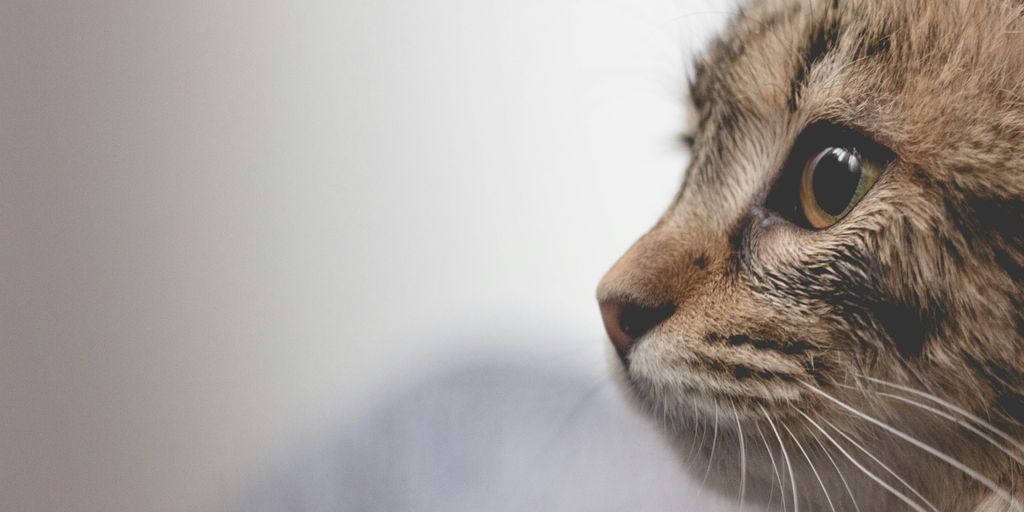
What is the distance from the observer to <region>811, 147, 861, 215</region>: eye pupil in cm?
57

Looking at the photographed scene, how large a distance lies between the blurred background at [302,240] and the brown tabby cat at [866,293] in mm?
97

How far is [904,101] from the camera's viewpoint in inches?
21.3

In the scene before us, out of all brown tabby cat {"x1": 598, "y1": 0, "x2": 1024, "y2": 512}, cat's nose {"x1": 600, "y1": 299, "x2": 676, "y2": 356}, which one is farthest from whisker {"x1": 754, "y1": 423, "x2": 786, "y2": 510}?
cat's nose {"x1": 600, "y1": 299, "x2": 676, "y2": 356}

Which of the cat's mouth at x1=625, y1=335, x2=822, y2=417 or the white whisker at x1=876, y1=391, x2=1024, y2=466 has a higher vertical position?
the cat's mouth at x1=625, y1=335, x2=822, y2=417

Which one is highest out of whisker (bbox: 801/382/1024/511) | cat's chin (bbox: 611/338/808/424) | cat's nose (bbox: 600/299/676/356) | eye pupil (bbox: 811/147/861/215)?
eye pupil (bbox: 811/147/861/215)

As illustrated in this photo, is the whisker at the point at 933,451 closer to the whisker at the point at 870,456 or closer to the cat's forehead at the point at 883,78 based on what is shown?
the whisker at the point at 870,456

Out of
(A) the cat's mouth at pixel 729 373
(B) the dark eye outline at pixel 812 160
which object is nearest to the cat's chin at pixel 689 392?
(A) the cat's mouth at pixel 729 373

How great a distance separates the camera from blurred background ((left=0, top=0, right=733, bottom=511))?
55cm

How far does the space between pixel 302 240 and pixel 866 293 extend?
400 millimetres

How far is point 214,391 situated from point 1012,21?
59 centimetres

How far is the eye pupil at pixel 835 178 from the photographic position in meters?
0.57

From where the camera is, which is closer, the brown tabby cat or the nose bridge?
the brown tabby cat

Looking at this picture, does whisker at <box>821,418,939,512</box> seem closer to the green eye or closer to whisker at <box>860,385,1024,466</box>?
whisker at <box>860,385,1024,466</box>

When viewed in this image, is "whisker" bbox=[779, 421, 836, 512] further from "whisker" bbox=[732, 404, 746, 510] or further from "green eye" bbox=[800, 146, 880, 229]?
"green eye" bbox=[800, 146, 880, 229]
